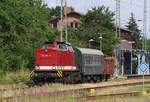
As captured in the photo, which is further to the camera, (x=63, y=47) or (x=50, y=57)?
(x=63, y=47)

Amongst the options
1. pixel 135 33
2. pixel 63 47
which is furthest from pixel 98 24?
pixel 63 47

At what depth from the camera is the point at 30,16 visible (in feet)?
168

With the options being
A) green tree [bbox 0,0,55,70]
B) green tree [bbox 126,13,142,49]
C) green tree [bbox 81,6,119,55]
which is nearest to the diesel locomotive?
green tree [bbox 0,0,55,70]

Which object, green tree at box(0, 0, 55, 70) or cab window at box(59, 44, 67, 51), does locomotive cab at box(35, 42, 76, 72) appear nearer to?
cab window at box(59, 44, 67, 51)

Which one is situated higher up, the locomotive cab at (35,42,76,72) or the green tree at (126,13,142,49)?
the green tree at (126,13,142,49)

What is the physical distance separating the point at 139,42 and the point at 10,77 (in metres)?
109

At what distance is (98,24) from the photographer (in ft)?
353

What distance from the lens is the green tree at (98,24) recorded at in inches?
3970

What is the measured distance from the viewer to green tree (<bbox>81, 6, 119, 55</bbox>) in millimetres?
100844

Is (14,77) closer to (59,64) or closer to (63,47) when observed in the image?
(59,64)

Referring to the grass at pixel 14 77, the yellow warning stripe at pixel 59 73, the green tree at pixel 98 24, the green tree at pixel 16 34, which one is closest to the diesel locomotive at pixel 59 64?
the yellow warning stripe at pixel 59 73

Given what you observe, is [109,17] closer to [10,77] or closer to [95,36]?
[95,36]

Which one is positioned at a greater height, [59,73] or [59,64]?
[59,64]

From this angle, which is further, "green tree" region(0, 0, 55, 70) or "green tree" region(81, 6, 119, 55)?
"green tree" region(81, 6, 119, 55)
